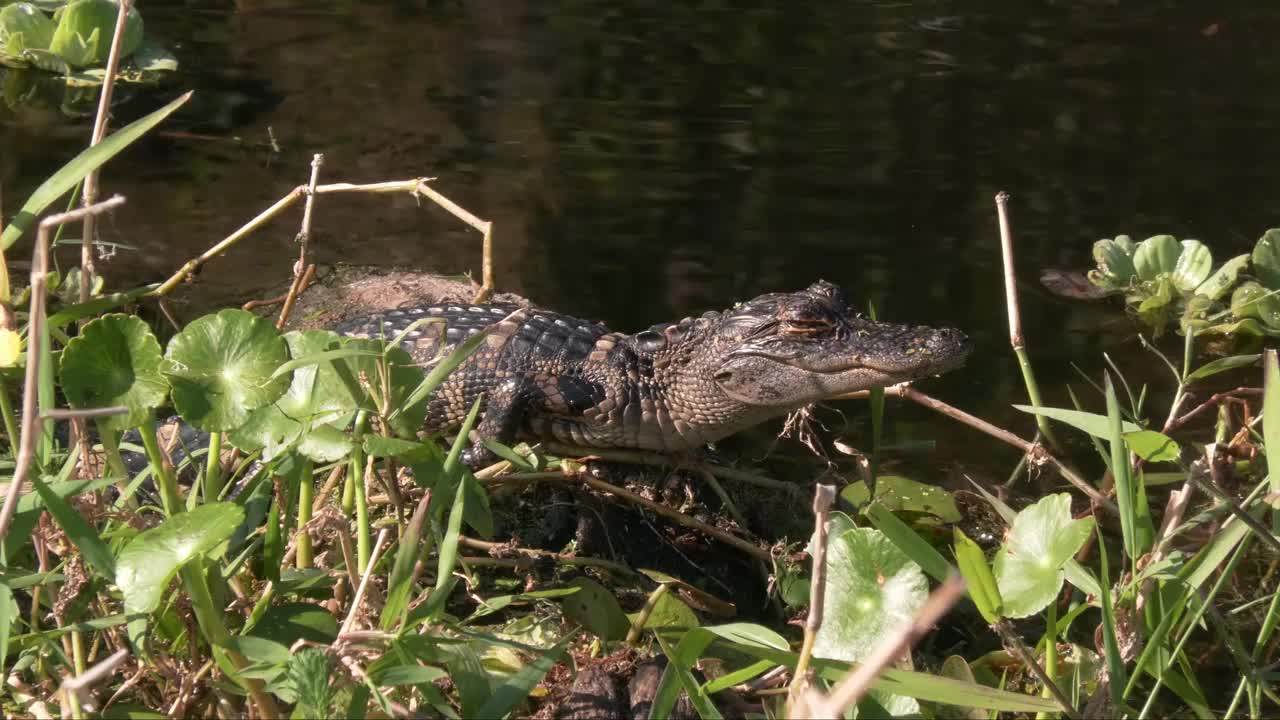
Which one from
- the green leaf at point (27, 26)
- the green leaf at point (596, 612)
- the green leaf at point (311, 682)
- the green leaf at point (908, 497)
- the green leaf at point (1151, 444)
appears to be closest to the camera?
the green leaf at point (311, 682)

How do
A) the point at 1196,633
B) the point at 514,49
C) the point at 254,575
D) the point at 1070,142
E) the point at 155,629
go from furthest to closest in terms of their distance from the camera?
1. the point at 514,49
2. the point at 1070,142
3. the point at 1196,633
4. the point at 254,575
5. the point at 155,629

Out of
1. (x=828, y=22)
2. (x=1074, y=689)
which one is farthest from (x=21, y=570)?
(x=828, y=22)

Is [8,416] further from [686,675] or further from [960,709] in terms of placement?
[960,709]

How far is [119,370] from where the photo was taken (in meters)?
1.97

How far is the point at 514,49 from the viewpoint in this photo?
7559 millimetres

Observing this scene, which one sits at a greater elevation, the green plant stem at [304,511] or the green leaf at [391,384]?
the green leaf at [391,384]

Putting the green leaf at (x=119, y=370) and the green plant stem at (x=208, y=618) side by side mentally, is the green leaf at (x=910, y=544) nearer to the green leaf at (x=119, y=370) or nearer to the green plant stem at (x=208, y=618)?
the green plant stem at (x=208, y=618)

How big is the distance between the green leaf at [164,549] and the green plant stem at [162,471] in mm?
132

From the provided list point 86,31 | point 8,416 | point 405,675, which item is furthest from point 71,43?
point 405,675

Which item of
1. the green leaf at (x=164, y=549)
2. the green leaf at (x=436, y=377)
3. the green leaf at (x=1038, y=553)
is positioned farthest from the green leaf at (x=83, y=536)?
the green leaf at (x=1038, y=553)

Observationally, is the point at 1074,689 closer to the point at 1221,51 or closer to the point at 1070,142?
the point at 1070,142

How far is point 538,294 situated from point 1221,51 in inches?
191

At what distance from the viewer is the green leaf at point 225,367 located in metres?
Result: 2.02

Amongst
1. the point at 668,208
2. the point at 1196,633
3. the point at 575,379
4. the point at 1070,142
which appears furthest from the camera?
the point at 1070,142
